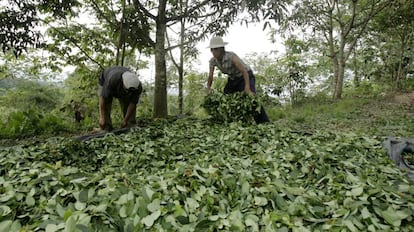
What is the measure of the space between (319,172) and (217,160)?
0.62 m

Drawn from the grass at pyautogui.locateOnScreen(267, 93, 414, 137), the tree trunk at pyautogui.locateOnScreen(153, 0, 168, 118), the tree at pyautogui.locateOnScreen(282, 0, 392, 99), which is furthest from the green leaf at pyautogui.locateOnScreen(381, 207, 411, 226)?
the tree at pyautogui.locateOnScreen(282, 0, 392, 99)

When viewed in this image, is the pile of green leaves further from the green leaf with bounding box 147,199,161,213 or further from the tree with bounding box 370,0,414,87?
the tree with bounding box 370,0,414,87

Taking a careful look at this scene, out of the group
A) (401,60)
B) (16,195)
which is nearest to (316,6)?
(401,60)

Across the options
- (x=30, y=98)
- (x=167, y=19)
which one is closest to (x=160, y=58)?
(x=167, y=19)

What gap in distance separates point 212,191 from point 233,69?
241cm

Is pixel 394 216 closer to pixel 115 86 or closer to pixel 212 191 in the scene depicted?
pixel 212 191

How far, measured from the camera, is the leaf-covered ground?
1165mm

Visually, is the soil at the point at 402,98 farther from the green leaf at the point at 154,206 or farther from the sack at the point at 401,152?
the green leaf at the point at 154,206

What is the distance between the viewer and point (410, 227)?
46.8 inches

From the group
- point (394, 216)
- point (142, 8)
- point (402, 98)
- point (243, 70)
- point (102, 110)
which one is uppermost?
point (142, 8)

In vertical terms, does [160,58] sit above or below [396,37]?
below

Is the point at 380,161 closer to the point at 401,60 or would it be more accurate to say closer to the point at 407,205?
the point at 407,205

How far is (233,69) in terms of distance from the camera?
3639 mm

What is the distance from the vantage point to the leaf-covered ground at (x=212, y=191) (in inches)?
45.9
